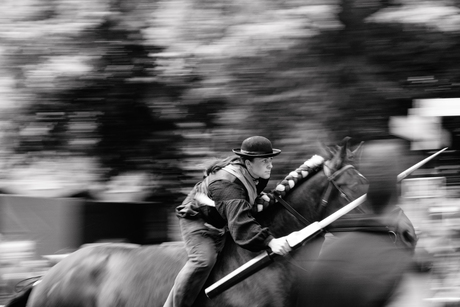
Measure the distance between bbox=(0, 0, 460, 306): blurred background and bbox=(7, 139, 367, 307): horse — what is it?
148 centimetres

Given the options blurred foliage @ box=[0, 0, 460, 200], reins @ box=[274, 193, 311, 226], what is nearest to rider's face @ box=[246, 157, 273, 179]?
reins @ box=[274, 193, 311, 226]

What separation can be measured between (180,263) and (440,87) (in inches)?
130

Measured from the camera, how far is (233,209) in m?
4.45

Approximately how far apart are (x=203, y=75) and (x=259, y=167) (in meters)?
2.05

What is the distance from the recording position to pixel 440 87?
633cm

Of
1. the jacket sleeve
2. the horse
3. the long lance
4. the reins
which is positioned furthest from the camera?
the reins

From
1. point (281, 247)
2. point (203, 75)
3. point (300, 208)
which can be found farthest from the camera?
point (203, 75)

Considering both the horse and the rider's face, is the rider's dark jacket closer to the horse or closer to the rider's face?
the rider's face

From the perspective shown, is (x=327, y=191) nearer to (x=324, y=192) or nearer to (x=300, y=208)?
→ (x=324, y=192)

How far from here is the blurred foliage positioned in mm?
6098

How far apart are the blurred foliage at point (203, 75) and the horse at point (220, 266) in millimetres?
1027

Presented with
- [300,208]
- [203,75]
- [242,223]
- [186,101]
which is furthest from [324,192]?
[186,101]

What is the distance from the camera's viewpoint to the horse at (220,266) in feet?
15.1

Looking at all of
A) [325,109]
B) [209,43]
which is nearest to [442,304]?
[325,109]
